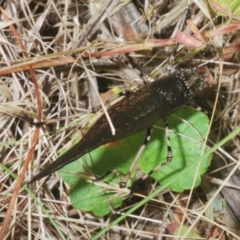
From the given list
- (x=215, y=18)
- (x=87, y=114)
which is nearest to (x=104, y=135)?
Answer: (x=87, y=114)

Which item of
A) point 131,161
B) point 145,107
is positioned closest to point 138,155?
point 131,161

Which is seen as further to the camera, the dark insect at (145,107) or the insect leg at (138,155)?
the insect leg at (138,155)

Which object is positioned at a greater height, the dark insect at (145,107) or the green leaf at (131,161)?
the dark insect at (145,107)

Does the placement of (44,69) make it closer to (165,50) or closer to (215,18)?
(165,50)

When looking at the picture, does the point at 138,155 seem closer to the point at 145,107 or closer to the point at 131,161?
the point at 131,161
